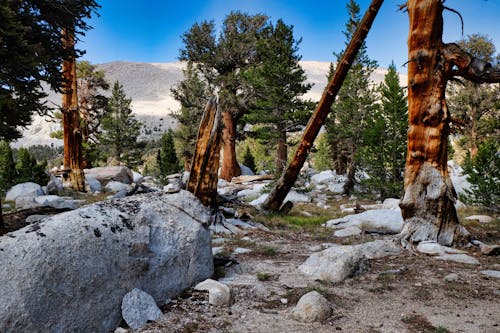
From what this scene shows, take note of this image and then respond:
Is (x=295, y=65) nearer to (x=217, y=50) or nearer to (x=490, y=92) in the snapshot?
(x=217, y=50)

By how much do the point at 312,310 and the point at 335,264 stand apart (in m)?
1.37

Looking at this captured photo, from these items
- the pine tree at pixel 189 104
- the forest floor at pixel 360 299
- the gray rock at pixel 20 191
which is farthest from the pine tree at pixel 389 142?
the pine tree at pixel 189 104

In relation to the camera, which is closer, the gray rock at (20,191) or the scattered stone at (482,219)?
the scattered stone at (482,219)

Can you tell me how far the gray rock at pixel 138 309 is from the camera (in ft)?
9.18

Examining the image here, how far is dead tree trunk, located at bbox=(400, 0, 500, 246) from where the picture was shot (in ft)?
19.5

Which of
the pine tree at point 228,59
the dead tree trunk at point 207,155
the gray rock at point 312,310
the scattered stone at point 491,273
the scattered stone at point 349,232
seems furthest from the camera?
the pine tree at point 228,59

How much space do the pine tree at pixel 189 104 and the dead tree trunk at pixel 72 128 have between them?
13.8 m

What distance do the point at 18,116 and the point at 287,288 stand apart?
489 inches

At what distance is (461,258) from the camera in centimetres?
510

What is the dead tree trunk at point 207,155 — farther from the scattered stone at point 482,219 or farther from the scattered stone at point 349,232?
the scattered stone at point 482,219

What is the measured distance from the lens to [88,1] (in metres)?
13.0

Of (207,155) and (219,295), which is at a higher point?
(207,155)

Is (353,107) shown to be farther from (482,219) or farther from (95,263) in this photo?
(95,263)

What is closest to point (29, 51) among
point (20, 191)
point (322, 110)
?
point (20, 191)
